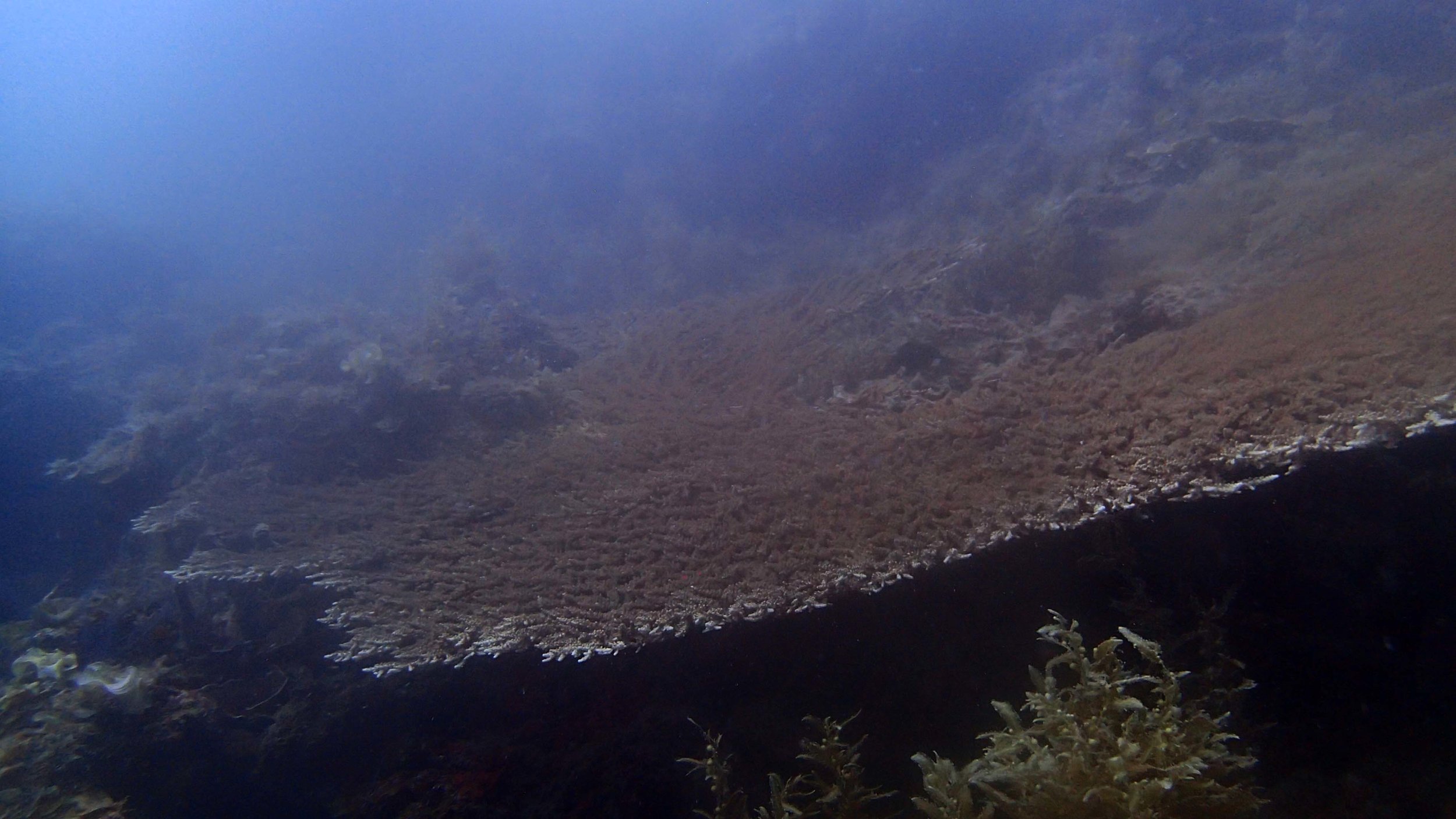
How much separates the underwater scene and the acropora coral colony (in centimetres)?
2

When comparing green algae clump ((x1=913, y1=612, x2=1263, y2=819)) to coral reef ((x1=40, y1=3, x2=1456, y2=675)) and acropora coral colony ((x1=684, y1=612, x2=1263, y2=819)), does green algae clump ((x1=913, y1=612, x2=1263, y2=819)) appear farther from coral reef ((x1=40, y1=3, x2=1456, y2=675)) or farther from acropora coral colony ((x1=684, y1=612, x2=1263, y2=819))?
coral reef ((x1=40, y1=3, x2=1456, y2=675))

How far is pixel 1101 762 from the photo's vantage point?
2.14 meters

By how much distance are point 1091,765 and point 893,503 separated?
6.10ft

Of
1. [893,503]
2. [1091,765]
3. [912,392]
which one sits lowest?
[1091,765]

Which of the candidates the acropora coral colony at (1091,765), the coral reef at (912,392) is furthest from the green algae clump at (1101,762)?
the coral reef at (912,392)

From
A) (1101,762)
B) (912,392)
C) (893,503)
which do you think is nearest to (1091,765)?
(1101,762)

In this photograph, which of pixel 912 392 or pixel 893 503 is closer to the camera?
pixel 893 503

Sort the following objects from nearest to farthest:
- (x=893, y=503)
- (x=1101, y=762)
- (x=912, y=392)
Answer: (x=1101, y=762) → (x=893, y=503) → (x=912, y=392)

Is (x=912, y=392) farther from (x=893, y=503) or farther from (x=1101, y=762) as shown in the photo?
(x=1101, y=762)

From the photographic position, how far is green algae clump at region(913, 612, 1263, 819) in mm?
2047

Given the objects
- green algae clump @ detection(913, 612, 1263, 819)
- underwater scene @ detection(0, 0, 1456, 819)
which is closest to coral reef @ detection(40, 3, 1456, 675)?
underwater scene @ detection(0, 0, 1456, 819)

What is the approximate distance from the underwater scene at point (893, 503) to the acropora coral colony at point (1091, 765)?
0.02 meters

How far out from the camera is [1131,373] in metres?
4.45

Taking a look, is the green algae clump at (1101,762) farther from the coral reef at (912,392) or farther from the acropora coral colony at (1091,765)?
the coral reef at (912,392)
